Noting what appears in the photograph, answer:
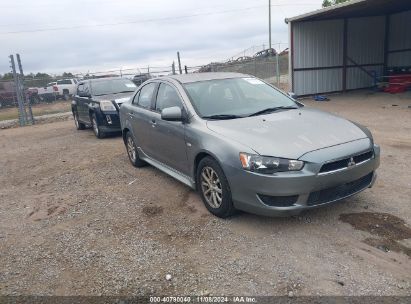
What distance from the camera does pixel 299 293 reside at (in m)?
2.92

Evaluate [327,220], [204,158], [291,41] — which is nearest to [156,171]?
[204,158]

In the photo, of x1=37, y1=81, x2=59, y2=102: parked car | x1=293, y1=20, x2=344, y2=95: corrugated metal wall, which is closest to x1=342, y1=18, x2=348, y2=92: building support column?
x1=293, y1=20, x2=344, y2=95: corrugated metal wall

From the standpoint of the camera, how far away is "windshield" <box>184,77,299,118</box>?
4.68 m

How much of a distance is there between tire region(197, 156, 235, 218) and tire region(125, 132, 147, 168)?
2375 mm

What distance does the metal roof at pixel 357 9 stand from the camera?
43.3 feet

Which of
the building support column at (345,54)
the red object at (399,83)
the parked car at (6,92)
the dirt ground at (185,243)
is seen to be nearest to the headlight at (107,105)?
→ the dirt ground at (185,243)

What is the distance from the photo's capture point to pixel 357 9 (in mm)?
14625

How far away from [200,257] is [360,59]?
17.1 m

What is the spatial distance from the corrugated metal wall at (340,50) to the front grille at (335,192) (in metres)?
12.9

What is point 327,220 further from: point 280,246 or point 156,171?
point 156,171

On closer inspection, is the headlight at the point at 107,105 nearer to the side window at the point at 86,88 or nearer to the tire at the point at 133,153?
the side window at the point at 86,88

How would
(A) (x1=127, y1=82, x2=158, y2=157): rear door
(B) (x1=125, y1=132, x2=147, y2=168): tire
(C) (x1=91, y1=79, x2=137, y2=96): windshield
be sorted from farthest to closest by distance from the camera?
1. (C) (x1=91, y1=79, x2=137, y2=96): windshield
2. (B) (x1=125, y1=132, x2=147, y2=168): tire
3. (A) (x1=127, y1=82, x2=158, y2=157): rear door

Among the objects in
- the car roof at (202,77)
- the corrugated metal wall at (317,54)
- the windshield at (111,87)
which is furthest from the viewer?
the corrugated metal wall at (317,54)

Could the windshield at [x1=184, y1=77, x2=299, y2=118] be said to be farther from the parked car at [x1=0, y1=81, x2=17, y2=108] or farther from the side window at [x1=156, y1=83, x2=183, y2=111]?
the parked car at [x1=0, y1=81, x2=17, y2=108]
